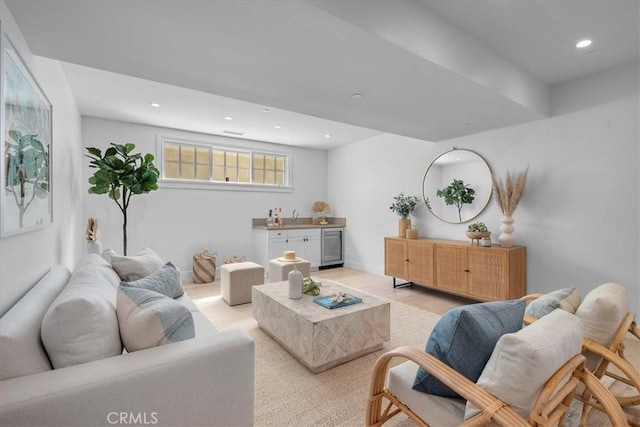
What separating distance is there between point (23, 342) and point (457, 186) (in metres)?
4.20

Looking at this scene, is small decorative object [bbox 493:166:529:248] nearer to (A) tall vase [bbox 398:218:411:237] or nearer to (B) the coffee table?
(A) tall vase [bbox 398:218:411:237]

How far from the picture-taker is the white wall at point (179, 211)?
4289mm

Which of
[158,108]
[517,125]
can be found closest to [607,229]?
[517,125]

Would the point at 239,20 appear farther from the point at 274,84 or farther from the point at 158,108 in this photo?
the point at 158,108

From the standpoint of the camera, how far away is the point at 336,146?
20.2 ft

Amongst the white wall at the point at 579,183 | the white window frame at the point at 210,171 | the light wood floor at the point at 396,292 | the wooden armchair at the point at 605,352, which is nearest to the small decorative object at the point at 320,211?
the white window frame at the point at 210,171

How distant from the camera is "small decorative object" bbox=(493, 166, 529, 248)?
131 inches

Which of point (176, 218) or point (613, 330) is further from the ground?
point (176, 218)

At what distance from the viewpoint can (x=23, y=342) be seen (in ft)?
3.28

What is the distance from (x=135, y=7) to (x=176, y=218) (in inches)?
148

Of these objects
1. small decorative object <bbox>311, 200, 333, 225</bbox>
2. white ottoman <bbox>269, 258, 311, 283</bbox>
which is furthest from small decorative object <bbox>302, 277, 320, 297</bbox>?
small decorative object <bbox>311, 200, 333, 225</bbox>

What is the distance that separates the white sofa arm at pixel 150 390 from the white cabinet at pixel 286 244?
3800mm

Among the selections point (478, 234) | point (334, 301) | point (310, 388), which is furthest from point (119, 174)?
point (478, 234)

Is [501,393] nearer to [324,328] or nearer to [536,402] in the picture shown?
[536,402]
